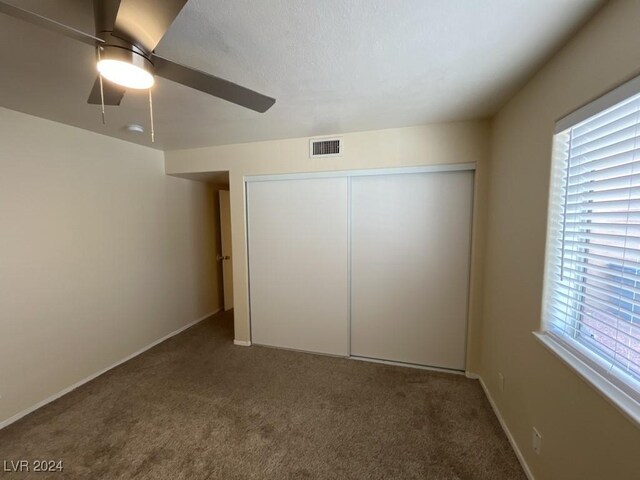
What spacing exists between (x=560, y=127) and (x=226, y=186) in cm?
396

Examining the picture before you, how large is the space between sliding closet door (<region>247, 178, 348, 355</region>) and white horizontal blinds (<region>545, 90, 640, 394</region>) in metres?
1.64

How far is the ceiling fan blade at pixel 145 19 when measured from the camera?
783 millimetres

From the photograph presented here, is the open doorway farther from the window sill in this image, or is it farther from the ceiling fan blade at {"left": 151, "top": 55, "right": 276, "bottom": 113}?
the window sill

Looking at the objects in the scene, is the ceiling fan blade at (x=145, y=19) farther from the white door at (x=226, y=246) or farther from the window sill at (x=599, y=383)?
the white door at (x=226, y=246)

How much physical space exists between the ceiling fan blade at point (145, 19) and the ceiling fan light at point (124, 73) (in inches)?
3.2

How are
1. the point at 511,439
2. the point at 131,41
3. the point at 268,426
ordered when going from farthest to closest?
the point at 268,426 < the point at 511,439 < the point at 131,41

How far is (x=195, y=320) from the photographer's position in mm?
3711

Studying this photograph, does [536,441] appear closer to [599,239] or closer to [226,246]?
[599,239]

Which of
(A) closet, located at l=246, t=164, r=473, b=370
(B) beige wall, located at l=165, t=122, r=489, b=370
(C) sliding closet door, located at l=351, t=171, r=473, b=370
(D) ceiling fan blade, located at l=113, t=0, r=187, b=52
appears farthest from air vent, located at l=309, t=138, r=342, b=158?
(D) ceiling fan blade, located at l=113, t=0, r=187, b=52

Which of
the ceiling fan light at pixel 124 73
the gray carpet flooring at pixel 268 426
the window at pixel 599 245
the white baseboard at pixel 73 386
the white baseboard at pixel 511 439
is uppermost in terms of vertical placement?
the ceiling fan light at pixel 124 73

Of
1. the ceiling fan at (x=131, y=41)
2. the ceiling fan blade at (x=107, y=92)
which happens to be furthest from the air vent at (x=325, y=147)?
the ceiling fan blade at (x=107, y=92)

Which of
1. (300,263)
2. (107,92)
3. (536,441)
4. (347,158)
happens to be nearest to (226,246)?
Answer: (300,263)

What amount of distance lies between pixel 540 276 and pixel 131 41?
2.09 metres

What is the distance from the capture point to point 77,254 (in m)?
2.29
